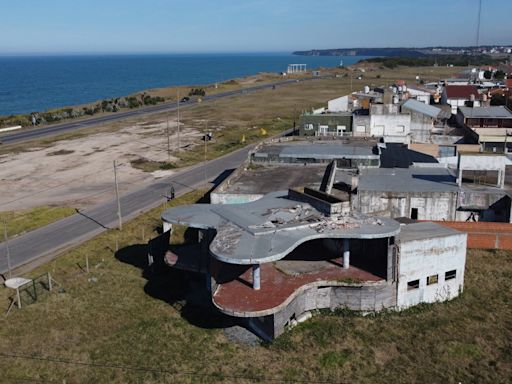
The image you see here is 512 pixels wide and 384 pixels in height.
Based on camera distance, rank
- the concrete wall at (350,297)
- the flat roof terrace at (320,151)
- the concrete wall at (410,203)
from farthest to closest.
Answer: the flat roof terrace at (320,151), the concrete wall at (410,203), the concrete wall at (350,297)

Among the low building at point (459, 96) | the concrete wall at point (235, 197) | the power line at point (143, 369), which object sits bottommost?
the power line at point (143, 369)

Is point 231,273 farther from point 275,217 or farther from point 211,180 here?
point 211,180

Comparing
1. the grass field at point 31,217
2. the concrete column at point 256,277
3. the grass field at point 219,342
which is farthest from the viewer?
the grass field at point 31,217

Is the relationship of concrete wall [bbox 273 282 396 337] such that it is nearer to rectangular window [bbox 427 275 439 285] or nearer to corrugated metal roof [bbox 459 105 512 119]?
rectangular window [bbox 427 275 439 285]

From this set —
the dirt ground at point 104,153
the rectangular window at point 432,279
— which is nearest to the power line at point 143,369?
the rectangular window at point 432,279

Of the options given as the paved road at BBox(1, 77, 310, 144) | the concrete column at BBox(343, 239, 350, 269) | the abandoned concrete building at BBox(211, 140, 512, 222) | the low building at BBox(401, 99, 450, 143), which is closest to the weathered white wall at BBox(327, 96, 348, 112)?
the low building at BBox(401, 99, 450, 143)

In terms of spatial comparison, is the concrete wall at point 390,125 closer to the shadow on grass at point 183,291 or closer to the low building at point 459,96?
the low building at point 459,96
